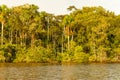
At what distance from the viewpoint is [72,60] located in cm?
7812

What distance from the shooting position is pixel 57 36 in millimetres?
84375

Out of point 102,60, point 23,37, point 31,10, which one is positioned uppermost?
point 31,10

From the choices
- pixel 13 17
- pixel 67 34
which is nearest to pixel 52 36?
pixel 67 34

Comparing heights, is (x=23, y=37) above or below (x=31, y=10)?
below

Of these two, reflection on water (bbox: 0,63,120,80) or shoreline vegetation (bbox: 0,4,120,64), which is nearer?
reflection on water (bbox: 0,63,120,80)

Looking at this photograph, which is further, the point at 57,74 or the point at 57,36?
the point at 57,36

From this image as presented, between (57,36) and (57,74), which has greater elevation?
(57,36)

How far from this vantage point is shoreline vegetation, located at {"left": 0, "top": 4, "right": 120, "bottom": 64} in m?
74.2

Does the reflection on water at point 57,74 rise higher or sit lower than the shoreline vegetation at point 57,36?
lower

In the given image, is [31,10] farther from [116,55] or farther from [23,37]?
[116,55]

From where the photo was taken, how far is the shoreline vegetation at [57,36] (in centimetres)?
7419

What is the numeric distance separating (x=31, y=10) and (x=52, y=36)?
8.57 m

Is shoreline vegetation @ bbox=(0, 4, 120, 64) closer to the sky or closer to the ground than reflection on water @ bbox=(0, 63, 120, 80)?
closer to the sky

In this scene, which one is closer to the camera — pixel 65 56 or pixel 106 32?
pixel 65 56
